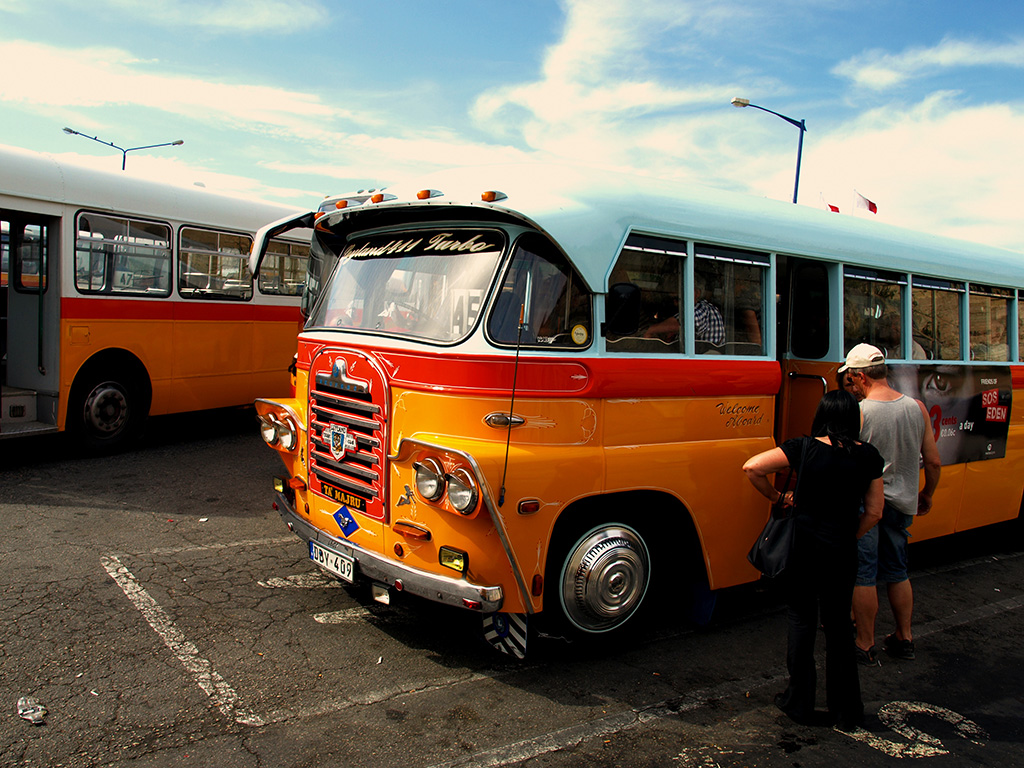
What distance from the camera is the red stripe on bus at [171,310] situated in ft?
28.8

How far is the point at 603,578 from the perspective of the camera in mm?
4227

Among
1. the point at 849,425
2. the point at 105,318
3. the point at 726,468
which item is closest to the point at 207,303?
the point at 105,318

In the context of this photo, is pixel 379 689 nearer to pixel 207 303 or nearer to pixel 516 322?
pixel 516 322

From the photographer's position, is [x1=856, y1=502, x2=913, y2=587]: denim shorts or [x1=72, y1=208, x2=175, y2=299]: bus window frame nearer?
[x1=856, y1=502, x2=913, y2=587]: denim shorts

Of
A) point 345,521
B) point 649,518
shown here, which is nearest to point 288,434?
point 345,521

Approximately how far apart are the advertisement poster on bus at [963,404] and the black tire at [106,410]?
822cm

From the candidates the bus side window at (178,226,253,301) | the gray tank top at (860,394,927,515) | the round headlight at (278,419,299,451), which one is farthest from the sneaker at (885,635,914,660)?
the bus side window at (178,226,253,301)

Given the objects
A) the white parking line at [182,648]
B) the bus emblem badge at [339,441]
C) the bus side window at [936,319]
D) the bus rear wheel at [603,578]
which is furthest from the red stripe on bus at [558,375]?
the bus side window at [936,319]

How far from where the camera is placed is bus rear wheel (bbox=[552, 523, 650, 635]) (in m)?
4.16

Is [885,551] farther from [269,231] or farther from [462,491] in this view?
[269,231]

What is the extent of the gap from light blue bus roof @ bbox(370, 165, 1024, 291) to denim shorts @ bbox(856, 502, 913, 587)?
1.81m

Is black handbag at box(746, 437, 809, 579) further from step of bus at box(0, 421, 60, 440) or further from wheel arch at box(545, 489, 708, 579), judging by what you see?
step of bus at box(0, 421, 60, 440)

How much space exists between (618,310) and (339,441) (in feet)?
5.92

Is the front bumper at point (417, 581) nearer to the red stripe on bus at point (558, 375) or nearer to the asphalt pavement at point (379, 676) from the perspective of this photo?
the asphalt pavement at point (379, 676)
